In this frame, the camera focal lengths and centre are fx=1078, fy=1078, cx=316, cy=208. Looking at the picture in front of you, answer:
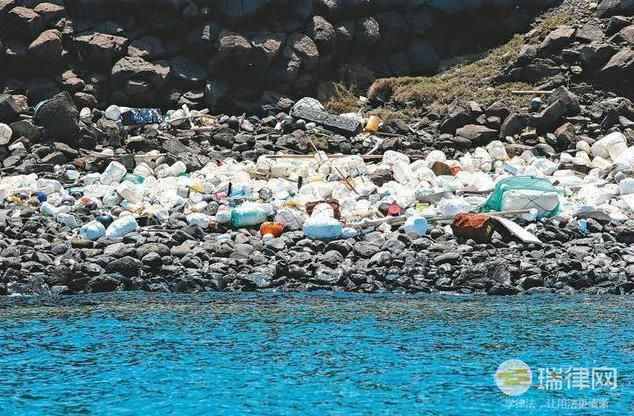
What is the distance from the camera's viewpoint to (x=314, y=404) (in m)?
10.7

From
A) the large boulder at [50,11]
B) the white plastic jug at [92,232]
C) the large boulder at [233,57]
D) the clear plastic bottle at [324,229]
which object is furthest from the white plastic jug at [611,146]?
the large boulder at [50,11]

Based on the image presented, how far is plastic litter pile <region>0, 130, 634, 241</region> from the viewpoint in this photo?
18391mm

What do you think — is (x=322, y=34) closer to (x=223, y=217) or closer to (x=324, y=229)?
(x=223, y=217)

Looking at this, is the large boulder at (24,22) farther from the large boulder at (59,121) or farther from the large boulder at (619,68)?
the large boulder at (619,68)

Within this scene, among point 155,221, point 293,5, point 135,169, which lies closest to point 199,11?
point 293,5

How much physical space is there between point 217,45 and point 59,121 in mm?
5366

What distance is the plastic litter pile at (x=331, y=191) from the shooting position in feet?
60.3

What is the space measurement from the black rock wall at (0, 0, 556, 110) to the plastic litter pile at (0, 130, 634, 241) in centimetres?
461

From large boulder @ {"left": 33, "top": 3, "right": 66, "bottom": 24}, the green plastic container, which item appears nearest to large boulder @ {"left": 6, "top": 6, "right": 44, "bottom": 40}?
large boulder @ {"left": 33, "top": 3, "right": 66, "bottom": 24}

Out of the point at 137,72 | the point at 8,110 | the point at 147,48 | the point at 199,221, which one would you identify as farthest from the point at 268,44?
the point at 199,221

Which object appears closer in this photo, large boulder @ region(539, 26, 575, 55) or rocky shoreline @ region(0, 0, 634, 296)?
rocky shoreline @ region(0, 0, 634, 296)

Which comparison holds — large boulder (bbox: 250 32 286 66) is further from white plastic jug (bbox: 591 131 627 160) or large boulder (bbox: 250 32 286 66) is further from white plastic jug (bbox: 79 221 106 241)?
white plastic jug (bbox: 79 221 106 241)

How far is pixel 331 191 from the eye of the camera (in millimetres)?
20234

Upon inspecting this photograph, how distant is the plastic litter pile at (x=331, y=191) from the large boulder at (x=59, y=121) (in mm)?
1678
